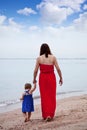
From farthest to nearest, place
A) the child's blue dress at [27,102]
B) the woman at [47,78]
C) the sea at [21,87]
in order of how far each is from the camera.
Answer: the sea at [21,87]
the child's blue dress at [27,102]
the woman at [47,78]

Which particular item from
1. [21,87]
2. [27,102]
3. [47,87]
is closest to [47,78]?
[47,87]

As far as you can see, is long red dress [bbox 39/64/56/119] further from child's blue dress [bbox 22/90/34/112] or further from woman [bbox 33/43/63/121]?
child's blue dress [bbox 22/90/34/112]

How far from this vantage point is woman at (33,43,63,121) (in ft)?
27.7

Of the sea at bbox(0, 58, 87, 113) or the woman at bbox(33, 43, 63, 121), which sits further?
the sea at bbox(0, 58, 87, 113)

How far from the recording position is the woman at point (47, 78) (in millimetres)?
8430

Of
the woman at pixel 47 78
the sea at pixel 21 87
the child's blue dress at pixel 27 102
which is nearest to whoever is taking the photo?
the woman at pixel 47 78

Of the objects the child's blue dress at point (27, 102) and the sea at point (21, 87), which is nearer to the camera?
the child's blue dress at point (27, 102)

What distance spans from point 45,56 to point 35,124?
170 cm

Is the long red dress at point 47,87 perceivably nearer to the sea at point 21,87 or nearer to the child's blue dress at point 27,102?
the child's blue dress at point 27,102

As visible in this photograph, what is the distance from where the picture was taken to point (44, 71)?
8.46m

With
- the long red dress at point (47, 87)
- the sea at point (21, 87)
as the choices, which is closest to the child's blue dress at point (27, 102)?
the long red dress at point (47, 87)

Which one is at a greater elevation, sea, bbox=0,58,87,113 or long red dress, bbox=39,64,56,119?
long red dress, bbox=39,64,56,119

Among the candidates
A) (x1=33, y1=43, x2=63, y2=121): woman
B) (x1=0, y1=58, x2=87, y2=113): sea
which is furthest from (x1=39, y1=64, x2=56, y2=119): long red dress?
(x1=0, y1=58, x2=87, y2=113): sea

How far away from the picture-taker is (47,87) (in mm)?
8523
